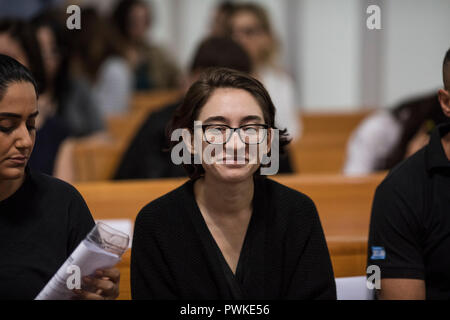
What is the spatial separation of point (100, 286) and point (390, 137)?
2.15 metres

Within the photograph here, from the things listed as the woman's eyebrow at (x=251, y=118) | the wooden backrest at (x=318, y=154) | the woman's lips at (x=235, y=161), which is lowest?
the wooden backrest at (x=318, y=154)

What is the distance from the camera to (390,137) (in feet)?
10.4

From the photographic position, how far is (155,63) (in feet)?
18.1

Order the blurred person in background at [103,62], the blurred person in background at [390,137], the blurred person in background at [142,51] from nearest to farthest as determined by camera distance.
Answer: the blurred person in background at [390,137]
the blurred person in background at [103,62]
the blurred person in background at [142,51]

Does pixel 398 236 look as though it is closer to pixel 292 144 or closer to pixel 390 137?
pixel 390 137

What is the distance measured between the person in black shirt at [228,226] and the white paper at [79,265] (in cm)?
17

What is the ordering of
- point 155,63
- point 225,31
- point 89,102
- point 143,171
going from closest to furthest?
point 143,171 < point 225,31 < point 89,102 < point 155,63

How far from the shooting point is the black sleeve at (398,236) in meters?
1.46

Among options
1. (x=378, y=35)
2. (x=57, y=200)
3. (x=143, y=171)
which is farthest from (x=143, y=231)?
(x=378, y=35)

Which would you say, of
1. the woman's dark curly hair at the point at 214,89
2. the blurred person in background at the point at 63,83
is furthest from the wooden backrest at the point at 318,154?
the woman's dark curly hair at the point at 214,89

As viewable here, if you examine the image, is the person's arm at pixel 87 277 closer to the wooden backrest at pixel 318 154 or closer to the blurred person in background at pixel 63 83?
the blurred person in background at pixel 63 83

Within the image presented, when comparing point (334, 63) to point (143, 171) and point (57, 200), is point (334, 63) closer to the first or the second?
point (143, 171)

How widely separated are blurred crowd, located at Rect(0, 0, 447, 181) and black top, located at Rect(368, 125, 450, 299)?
1.01ft

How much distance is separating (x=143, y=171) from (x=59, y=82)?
0.68 meters
